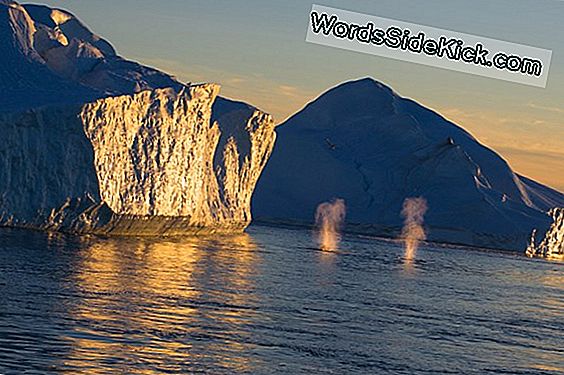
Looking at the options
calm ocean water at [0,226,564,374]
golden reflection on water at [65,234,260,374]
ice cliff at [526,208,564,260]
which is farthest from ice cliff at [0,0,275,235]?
ice cliff at [526,208,564,260]

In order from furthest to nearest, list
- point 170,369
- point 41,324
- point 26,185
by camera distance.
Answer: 1. point 26,185
2. point 41,324
3. point 170,369

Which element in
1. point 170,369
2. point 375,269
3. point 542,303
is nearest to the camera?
point 170,369

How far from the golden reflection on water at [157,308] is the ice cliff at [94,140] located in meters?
2.68

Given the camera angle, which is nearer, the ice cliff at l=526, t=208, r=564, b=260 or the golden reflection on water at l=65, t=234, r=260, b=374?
the golden reflection on water at l=65, t=234, r=260, b=374

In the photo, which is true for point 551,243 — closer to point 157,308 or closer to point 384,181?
point 384,181

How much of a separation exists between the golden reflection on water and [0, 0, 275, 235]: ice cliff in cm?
268

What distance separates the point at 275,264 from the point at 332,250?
21.2m

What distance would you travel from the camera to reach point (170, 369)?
1902 centimetres

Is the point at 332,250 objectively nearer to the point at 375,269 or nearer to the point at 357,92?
the point at 375,269

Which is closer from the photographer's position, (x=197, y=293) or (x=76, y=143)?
(x=197, y=293)

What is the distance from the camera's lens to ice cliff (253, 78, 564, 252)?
339 ft

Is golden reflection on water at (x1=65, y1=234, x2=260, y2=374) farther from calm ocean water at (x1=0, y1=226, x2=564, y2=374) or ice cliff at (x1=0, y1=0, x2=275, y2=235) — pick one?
ice cliff at (x1=0, y1=0, x2=275, y2=235)

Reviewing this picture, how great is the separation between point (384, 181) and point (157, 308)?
82.3m

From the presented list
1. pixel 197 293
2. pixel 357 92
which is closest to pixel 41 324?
pixel 197 293
